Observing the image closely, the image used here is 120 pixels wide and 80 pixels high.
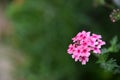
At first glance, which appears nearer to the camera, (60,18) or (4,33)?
(60,18)

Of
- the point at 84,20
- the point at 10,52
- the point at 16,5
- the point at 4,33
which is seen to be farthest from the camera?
the point at 4,33

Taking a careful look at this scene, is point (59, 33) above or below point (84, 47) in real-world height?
above

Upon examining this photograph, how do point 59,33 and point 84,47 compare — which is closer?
point 84,47

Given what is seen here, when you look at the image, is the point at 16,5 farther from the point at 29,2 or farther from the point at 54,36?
the point at 54,36

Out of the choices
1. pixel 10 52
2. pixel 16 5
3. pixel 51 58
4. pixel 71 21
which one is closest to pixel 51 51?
pixel 51 58

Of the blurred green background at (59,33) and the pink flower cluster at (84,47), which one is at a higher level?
the blurred green background at (59,33)

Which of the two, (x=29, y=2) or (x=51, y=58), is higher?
(x=29, y=2)

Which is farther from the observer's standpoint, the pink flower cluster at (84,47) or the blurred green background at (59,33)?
the blurred green background at (59,33)
